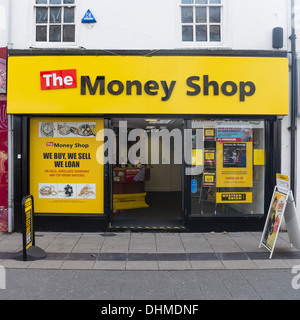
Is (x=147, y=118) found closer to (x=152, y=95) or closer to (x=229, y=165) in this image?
(x=152, y=95)

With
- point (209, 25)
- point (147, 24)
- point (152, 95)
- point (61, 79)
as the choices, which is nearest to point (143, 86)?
point (152, 95)

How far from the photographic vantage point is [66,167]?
7660mm

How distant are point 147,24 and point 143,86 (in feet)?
4.92

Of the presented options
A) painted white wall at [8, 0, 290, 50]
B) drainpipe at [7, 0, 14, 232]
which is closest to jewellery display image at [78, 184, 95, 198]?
drainpipe at [7, 0, 14, 232]

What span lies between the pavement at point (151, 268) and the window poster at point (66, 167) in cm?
72

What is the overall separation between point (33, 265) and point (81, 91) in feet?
12.4

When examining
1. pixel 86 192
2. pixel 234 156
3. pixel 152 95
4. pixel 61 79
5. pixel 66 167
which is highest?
pixel 61 79

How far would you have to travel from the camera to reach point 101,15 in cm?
745

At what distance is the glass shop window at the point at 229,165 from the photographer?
768 centimetres

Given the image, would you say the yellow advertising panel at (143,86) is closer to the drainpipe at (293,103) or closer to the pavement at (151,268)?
the drainpipe at (293,103)

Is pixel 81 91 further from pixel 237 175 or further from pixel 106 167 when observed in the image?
pixel 237 175

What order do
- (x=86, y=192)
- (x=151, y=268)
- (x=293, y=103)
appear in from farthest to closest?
1. (x=86, y=192)
2. (x=293, y=103)
3. (x=151, y=268)

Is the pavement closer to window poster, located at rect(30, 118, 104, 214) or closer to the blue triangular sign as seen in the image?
window poster, located at rect(30, 118, 104, 214)
